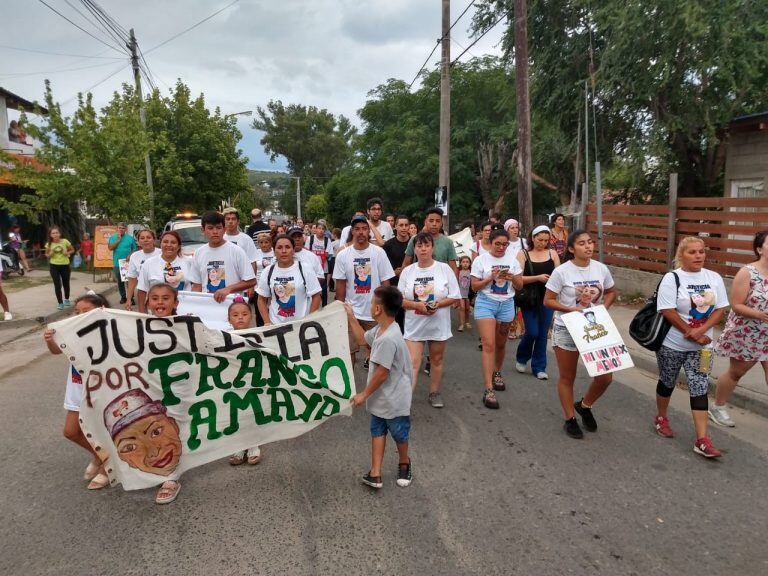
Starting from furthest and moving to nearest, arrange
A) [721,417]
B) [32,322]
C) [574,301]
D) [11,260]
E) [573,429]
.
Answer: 1. [11,260]
2. [32,322]
3. [721,417]
4. [574,301]
5. [573,429]

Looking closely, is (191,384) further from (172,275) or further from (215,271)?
(172,275)

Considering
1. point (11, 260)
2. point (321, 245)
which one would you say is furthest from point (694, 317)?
point (11, 260)

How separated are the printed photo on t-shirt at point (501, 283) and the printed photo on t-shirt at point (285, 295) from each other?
2.01 m

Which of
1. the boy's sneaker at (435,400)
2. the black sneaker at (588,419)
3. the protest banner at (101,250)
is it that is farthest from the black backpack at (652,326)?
the protest banner at (101,250)

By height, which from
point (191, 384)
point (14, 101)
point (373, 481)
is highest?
point (14, 101)

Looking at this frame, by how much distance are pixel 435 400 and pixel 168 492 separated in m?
2.58

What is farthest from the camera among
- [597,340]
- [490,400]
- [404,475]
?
[490,400]

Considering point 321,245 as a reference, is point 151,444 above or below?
below

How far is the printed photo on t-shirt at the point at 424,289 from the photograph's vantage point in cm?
495

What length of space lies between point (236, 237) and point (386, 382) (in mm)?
3719

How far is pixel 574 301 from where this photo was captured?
4.61m

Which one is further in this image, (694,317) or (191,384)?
(694,317)

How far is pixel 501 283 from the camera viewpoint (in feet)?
17.9

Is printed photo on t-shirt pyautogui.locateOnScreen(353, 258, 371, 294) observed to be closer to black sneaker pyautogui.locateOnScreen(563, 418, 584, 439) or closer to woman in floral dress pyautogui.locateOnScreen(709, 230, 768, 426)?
black sneaker pyautogui.locateOnScreen(563, 418, 584, 439)
